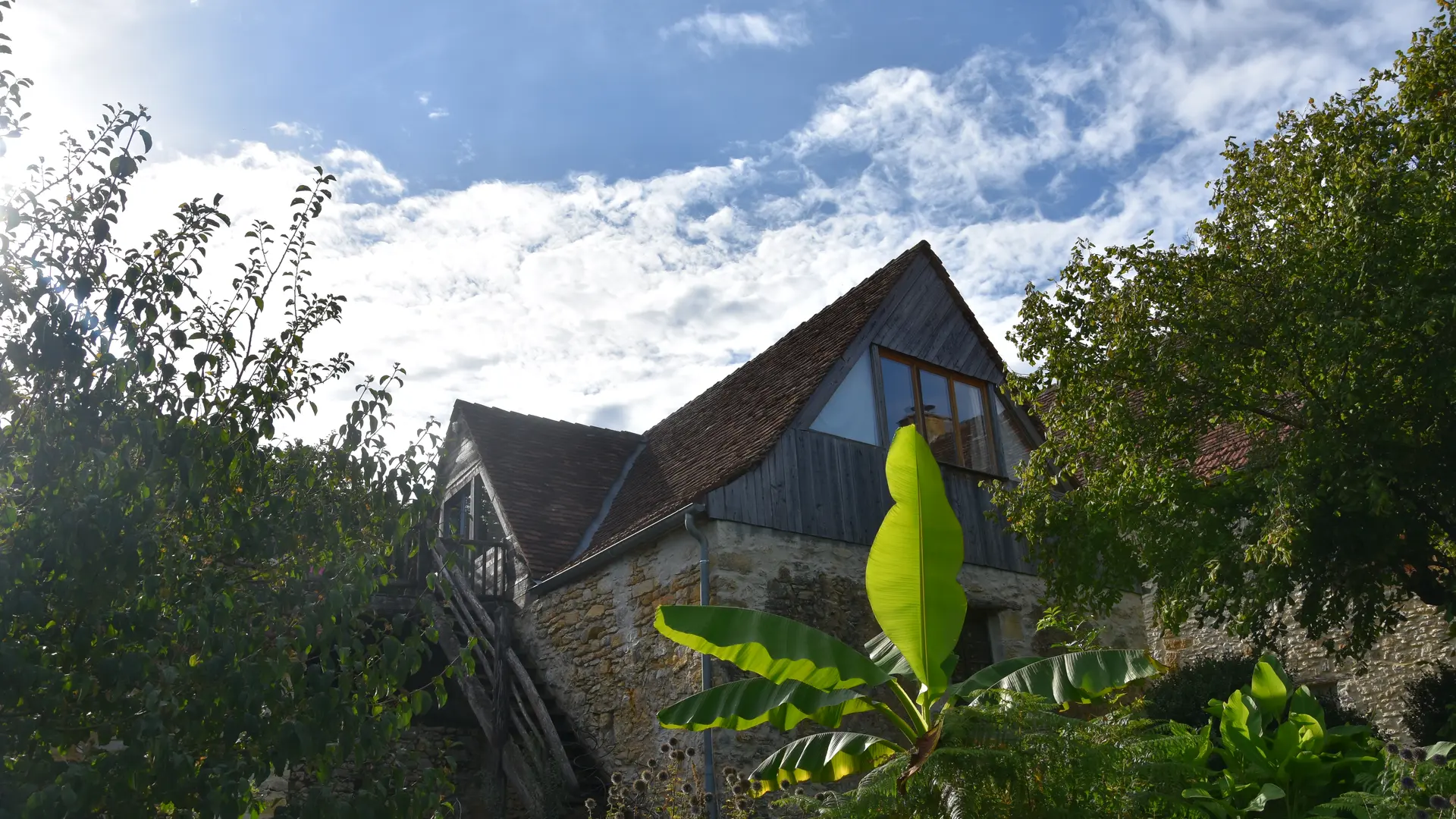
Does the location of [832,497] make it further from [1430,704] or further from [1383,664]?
[1383,664]

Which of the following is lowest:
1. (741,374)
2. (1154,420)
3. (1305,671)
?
(1305,671)

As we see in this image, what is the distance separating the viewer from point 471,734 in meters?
12.6

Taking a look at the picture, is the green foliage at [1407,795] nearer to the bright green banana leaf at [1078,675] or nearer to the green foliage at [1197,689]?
the bright green banana leaf at [1078,675]

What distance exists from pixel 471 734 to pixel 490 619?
1.48 m

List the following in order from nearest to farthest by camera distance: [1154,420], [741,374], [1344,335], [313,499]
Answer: [313,499]
[1344,335]
[1154,420]
[741,374]

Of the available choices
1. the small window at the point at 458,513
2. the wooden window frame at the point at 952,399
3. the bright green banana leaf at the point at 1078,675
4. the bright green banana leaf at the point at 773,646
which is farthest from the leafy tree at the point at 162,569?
the small window at the point at 458,513

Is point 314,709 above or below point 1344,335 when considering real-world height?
below

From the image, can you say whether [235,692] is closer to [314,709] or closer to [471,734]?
[314,709]

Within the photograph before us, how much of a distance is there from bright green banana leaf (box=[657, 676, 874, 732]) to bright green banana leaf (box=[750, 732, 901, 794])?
156 millimetres

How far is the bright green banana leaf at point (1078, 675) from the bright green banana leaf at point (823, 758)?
728mm

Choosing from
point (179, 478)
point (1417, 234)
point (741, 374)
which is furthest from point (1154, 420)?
point (179, 478)

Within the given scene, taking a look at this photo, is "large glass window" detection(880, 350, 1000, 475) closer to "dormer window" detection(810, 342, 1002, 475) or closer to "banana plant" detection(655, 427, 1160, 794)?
"dormer window" detection(810, 342, 1002, 475)

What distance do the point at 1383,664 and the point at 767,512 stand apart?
6727mm

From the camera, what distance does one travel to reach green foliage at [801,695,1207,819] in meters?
5.09
